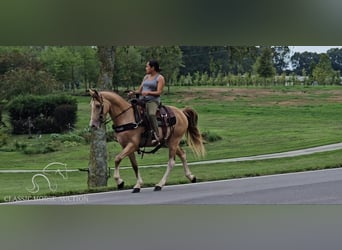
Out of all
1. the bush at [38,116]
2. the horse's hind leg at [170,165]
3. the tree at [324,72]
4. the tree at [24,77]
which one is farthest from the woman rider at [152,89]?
the tree at [324,72]

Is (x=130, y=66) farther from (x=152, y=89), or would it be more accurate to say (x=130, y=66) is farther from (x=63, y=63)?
(x=63, y=63)

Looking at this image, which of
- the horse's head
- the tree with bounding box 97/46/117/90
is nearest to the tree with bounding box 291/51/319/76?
the tree with bounding box 97/46/117/90

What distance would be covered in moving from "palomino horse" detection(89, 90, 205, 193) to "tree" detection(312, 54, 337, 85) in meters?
1.75

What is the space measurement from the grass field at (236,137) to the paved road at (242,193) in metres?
0.13

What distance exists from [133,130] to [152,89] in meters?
0.55

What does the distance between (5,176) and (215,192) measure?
261 centimetres

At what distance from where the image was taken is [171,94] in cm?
779

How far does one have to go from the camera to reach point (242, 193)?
7.79 metres

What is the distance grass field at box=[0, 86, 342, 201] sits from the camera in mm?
7859

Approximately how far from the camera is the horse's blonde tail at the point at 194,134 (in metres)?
7.92

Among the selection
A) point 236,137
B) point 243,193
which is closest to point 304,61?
point 236,137
